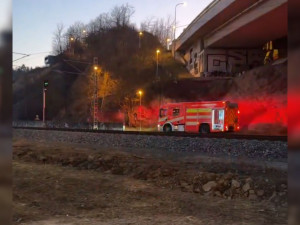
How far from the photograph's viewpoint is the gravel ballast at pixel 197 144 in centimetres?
1747

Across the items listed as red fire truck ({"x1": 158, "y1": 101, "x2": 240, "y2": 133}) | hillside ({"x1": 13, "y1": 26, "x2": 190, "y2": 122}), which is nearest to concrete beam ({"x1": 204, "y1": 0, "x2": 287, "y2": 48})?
red fire truck ({"x1": 158, "y1": 101, "x2": 240, "y2": 133})

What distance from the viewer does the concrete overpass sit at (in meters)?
47.6

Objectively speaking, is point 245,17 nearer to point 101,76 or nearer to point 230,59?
point 230,59

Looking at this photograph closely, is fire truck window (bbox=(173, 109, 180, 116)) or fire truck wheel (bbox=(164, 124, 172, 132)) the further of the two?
fire truck wheel (bbox=(164, 124, 172, 132))

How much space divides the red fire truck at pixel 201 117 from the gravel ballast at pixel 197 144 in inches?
495

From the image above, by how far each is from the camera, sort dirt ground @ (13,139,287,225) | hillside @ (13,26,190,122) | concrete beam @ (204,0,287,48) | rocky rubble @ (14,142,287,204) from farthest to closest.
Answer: hillside @ (13,26,190,122)
concrete beam @ (204,0,287,48)
rocky rubble @ (14,142,287,204)
dirt ground @ (13,139,287,225)

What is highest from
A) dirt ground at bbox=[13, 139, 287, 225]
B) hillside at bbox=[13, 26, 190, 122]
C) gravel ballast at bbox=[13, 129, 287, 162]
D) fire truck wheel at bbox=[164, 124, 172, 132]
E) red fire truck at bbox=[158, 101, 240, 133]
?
hillside at bbox=[13, 26, 190, 122]

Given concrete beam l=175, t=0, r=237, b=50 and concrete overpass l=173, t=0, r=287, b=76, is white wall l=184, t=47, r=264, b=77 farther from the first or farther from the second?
concrete beam l=175, t=0, r=237, b=50

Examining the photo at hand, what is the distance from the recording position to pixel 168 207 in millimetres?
8469

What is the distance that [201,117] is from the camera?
37.2 meters

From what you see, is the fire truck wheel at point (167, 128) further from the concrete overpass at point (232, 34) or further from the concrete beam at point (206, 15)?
the concrete beam at point (206, 15)

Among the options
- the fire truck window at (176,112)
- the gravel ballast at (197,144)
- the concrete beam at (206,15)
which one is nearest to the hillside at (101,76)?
the concrete beam at (206,15)

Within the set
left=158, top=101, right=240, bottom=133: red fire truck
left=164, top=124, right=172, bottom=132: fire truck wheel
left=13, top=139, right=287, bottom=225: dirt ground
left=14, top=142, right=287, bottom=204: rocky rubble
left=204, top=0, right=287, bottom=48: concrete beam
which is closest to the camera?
left=13, top=139, right=287, bottom=225: dirt ground

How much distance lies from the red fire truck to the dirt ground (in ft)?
69.4
